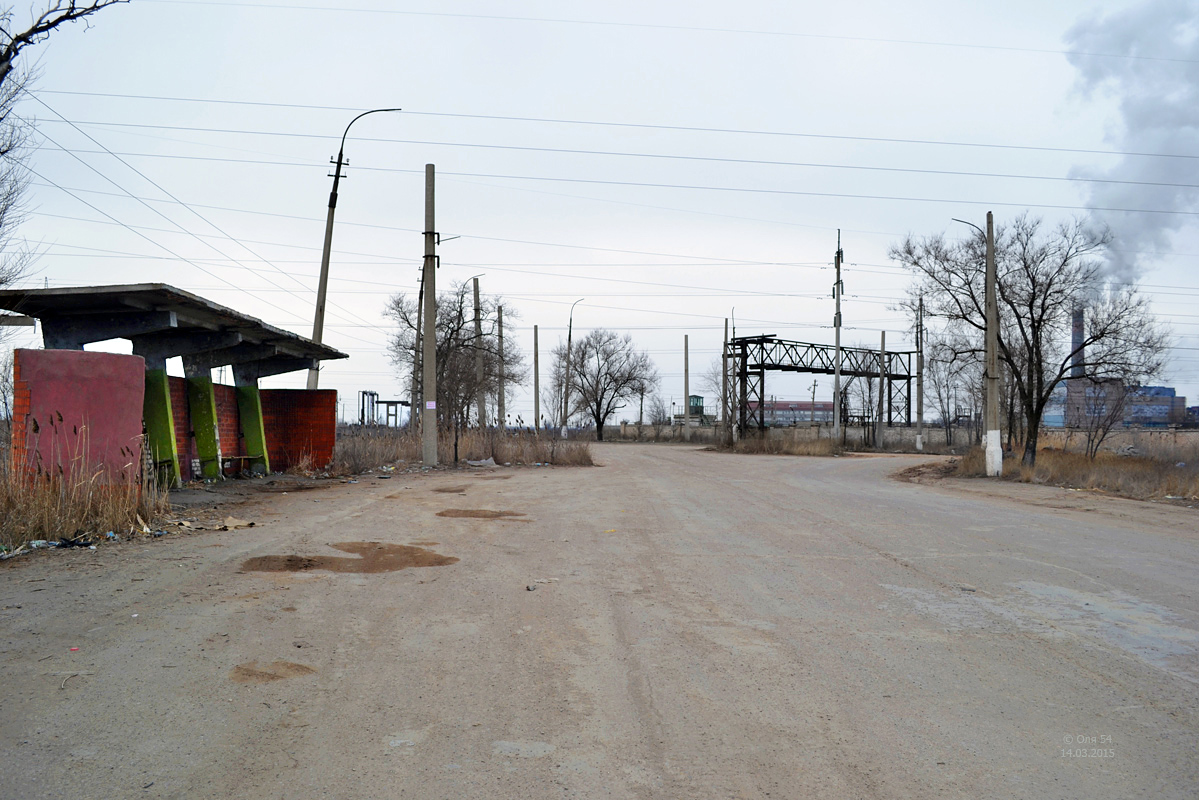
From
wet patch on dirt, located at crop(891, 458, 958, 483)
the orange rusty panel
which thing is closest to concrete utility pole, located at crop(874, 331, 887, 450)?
wet patch on dirt, located at crop(891, 458, 958, 483)

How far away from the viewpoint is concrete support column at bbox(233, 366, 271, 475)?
19344mm

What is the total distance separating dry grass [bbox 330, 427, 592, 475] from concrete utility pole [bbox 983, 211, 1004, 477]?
40.8 feet

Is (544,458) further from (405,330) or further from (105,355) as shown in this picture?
(405,330)

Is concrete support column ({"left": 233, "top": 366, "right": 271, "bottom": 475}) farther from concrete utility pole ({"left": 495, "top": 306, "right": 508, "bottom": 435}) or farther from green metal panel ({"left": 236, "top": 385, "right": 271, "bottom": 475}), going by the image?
concrete utility pole ({"left": 495, "top": 306, "right": 508, "bottom": 435})

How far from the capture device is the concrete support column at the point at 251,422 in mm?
19344

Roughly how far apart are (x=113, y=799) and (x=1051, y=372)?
3024 centimetres

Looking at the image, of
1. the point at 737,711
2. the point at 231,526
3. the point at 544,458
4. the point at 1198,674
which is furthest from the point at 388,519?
the point at 544,458

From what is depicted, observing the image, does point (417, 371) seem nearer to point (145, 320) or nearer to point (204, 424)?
point (204, 424)

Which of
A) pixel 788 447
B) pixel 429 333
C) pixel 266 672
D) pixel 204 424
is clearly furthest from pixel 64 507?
pixel 788 447

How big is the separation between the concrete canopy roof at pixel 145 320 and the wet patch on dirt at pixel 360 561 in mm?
6291

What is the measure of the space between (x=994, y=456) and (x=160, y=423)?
21060 mm

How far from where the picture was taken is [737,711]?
13.9 feet

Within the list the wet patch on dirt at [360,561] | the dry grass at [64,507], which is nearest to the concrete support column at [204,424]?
the dry grass at [64,507]

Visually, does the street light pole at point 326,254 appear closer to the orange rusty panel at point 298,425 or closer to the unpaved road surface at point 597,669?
the orange rusty panel at point 298,425
